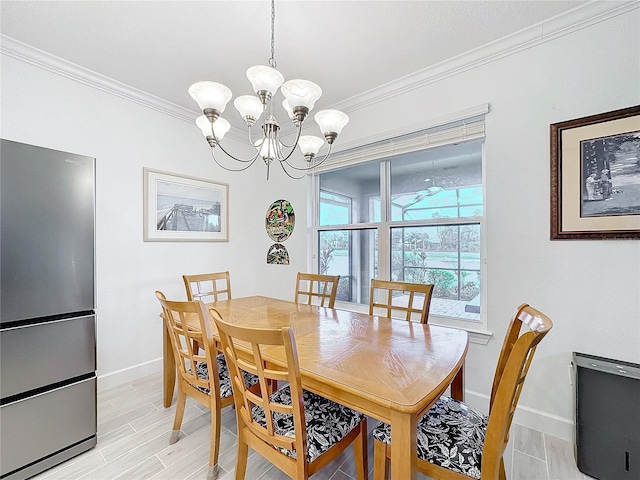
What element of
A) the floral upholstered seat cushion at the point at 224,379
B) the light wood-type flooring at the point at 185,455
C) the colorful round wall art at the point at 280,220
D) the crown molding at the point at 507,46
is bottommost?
the light wood-type flooring at the point at 185,455

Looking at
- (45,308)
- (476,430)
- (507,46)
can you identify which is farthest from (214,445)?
(507,46)

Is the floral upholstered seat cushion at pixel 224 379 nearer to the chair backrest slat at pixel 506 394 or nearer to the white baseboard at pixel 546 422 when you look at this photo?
the chair backrest slat at pixel 506 394

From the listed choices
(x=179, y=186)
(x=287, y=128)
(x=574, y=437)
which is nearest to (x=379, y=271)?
(x=574, y=437)

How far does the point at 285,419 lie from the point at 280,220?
2499 mm

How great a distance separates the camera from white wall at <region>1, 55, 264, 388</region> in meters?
2.14

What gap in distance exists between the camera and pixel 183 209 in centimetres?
304

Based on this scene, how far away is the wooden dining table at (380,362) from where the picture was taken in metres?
0.93

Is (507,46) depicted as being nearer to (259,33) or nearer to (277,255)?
(259,33)

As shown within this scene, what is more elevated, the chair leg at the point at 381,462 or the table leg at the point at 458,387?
the table leg at the point at 458,387

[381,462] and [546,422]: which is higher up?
[381,462]

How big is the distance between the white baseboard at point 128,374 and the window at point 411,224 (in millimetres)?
1950

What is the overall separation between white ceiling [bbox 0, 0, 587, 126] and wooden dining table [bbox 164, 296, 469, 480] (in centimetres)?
192

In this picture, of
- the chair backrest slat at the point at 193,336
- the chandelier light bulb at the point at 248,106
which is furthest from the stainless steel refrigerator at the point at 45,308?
the chandelier light bulb at the point at 248,106

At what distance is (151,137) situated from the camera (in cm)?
280
